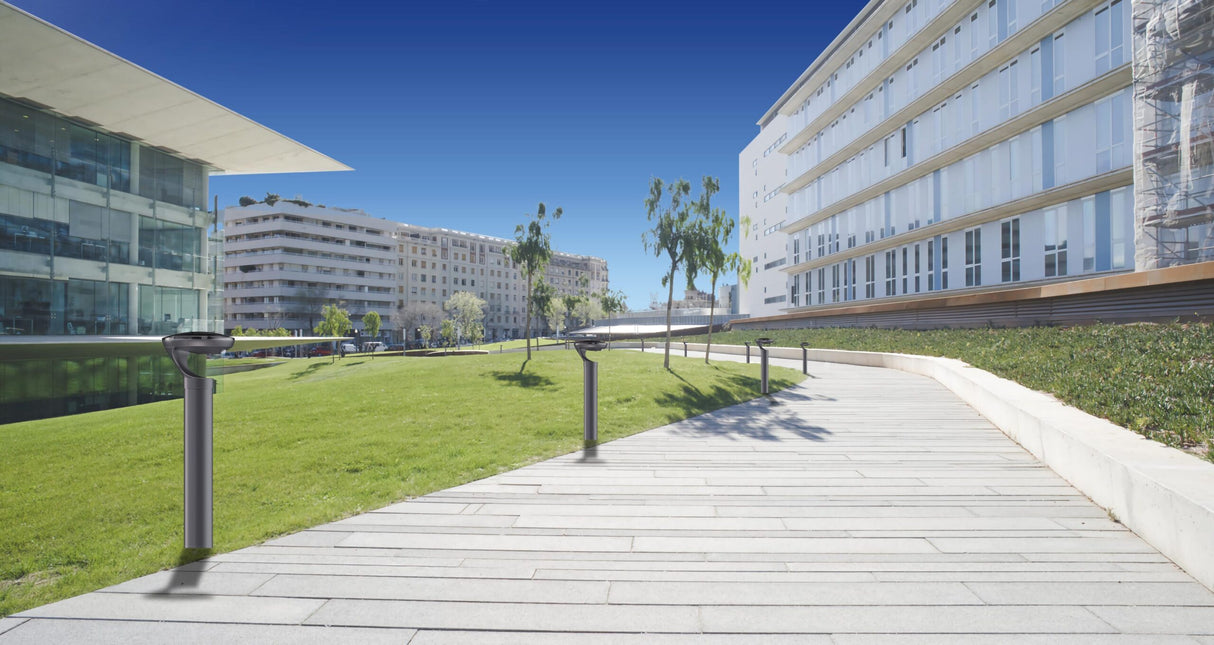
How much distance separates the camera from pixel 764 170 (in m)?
52.3

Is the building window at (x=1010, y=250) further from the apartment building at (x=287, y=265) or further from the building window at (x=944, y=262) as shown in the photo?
the apartment building at (x=287, y=265)

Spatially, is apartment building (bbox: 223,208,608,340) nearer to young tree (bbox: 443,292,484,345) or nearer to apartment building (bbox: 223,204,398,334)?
apartment building (bbox: 223,204,398,334)

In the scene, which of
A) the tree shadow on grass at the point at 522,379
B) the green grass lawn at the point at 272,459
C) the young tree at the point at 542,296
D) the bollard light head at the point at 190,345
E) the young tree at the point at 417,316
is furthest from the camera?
the young tree at the point at 417,316

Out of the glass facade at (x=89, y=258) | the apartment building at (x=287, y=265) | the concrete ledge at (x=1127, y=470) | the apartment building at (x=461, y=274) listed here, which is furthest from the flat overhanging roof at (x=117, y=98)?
the apartment building at (x=461, y=274)

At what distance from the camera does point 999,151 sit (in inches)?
886

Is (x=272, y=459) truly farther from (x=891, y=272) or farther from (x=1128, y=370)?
(x=891, y=272)

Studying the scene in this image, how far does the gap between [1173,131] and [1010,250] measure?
23.7 ft

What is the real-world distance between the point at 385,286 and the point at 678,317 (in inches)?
2025

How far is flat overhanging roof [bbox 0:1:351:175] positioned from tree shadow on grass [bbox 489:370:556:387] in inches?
581

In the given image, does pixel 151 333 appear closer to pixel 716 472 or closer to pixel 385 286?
pixel 716 472

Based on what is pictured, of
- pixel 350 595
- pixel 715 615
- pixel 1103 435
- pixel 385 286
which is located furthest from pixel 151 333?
pixel 385 286

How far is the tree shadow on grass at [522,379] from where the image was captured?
42.2 ft

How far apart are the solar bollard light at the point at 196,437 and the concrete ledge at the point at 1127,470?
6.54m

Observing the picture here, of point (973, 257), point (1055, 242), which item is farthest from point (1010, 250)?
point (1055, 242)
